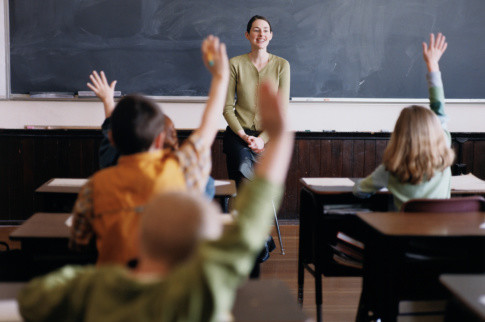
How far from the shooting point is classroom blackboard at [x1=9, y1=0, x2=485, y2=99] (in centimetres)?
477

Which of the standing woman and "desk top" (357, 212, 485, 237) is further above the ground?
the standing woman

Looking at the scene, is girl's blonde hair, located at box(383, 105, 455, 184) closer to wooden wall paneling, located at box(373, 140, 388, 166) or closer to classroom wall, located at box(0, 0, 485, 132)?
wooden wall paneling, located at box(373, 140, 388, 166)

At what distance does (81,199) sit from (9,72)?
3.76 m

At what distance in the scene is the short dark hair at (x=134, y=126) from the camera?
58.3 inches

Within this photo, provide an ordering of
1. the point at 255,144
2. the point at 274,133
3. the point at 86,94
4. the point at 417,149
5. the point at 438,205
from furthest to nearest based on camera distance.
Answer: the point at 86,94 < the point at 255,144 < the point at 417,149 < the point at 438,205 < the point at 274,133

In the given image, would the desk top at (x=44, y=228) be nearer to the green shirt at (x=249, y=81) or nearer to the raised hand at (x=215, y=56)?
the raised hand at (x=215, y=56)

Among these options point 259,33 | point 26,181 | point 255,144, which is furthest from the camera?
point 26,181

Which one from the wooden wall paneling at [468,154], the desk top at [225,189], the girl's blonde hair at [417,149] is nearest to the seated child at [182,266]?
the girl's blonde hair at [417,149]

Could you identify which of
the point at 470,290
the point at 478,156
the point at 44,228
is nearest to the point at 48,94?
the point at 44,228

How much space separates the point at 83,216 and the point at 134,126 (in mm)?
276

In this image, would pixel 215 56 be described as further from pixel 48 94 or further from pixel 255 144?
pixel 48 94

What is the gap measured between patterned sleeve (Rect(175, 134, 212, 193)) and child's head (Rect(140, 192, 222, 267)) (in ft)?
2.33

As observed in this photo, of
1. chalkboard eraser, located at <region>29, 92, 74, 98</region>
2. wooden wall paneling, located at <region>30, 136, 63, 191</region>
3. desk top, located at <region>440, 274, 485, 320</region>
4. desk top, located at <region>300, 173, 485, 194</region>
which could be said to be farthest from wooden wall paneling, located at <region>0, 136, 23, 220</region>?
desk top, located at <region>440, 274, 485, 320</region>

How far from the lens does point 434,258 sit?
2254mm
